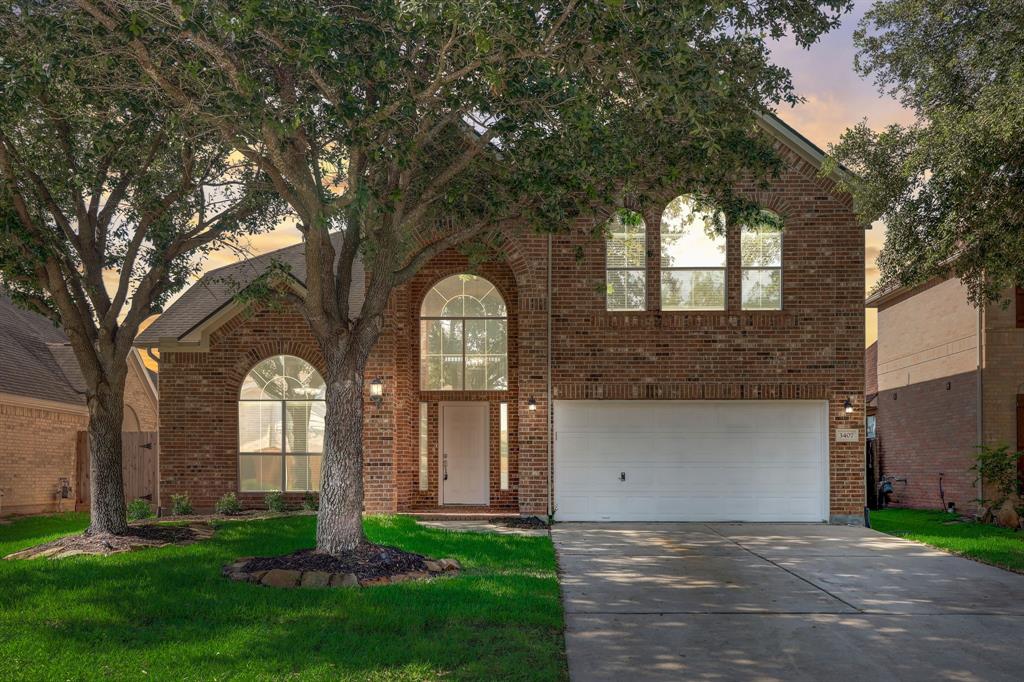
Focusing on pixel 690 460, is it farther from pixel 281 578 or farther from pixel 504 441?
pixel 281 578

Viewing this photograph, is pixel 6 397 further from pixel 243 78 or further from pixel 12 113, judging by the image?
pixel 243 78

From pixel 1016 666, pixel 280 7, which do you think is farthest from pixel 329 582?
pixel 1016 666

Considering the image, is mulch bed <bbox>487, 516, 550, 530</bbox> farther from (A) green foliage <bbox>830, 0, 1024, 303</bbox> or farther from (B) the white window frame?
(A) green foliage <bbox>830, 0, 1024, 303</bbox>

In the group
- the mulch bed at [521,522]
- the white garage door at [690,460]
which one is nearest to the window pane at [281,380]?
the mulch bed at [521,522]

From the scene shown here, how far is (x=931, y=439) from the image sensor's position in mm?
23516

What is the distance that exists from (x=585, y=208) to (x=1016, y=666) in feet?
24.6

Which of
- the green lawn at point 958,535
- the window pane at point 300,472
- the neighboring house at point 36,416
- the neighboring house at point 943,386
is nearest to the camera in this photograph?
the green lawn at point 958,535

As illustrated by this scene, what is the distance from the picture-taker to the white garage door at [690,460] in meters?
18.5

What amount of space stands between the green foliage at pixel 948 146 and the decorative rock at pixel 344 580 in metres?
9.92

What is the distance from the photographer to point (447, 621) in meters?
8.70

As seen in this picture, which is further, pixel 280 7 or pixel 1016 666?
pixel 280 7

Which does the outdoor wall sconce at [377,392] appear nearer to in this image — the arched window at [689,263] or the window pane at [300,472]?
the window pane at [300,472]

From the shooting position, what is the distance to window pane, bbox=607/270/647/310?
18453mm

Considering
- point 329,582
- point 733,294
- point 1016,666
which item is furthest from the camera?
point 733,294
